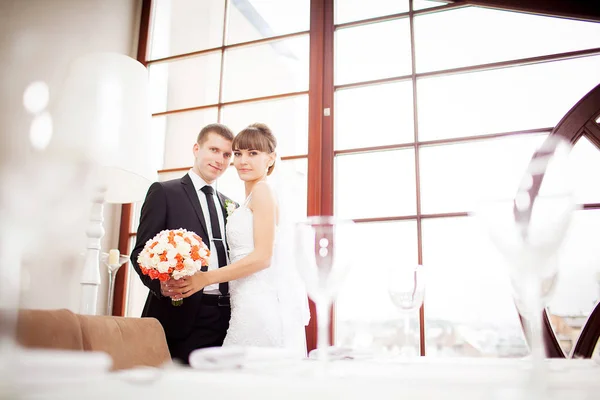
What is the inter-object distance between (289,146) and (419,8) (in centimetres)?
114

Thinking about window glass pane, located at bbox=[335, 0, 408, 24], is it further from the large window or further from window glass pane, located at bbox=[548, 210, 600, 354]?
window glass pane, located at bbox=[548, 210, 600, 354]

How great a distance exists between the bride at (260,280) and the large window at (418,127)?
49 centimetres

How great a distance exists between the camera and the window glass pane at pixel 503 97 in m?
2.51

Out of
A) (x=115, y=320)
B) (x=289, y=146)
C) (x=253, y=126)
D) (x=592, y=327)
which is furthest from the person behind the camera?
(x=289, y=146)

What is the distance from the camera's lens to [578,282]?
229 centimetres

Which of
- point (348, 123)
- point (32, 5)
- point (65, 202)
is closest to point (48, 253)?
point (32, 5)

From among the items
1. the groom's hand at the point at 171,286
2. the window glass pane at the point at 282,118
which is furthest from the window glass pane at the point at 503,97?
the groom's hand at the point at 171,286

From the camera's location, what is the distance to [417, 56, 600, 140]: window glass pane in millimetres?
2512

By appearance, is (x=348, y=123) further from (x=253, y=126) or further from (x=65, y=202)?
(x=65, y=202)

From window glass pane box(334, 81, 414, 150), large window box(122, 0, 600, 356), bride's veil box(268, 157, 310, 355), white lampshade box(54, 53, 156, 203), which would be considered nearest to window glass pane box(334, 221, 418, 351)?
large window box(122, 0, 600, 356)

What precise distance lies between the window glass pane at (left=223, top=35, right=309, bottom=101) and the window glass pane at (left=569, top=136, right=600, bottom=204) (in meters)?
1.57

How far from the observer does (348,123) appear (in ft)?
9.68

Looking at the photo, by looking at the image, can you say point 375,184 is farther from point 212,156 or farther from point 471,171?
point 212,156

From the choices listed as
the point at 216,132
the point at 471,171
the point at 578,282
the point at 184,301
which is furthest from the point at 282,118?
the point at 578,282
